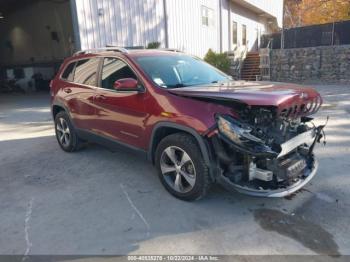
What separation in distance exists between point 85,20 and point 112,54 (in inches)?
284

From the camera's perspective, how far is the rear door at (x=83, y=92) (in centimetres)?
518

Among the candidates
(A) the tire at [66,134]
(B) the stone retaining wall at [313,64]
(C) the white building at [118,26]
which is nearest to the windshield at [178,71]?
(A) the tire at [66,134]

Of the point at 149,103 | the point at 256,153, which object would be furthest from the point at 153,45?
the point at 256,153

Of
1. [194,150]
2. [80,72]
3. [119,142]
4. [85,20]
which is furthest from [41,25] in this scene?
[194,150]

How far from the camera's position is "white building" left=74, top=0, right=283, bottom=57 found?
1162 centimetres

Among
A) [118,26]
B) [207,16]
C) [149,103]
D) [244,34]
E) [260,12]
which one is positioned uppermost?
[260,12]

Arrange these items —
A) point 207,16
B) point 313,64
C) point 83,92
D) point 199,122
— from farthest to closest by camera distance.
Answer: point 207,16 < point 313,64 < point 83,92 < point 199,122

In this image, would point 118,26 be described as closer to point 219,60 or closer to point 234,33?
point 219,60

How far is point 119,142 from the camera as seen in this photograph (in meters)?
4.75

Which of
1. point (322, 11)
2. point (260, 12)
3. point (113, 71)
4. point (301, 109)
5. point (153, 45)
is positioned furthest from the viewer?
point (322, 11)

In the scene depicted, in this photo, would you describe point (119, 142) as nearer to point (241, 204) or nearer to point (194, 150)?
point (194, 150)

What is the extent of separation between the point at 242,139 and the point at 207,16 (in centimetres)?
1685

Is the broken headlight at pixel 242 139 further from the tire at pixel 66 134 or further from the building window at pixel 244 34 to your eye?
the building window at pixel 244 34

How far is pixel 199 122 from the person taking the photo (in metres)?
3.53
